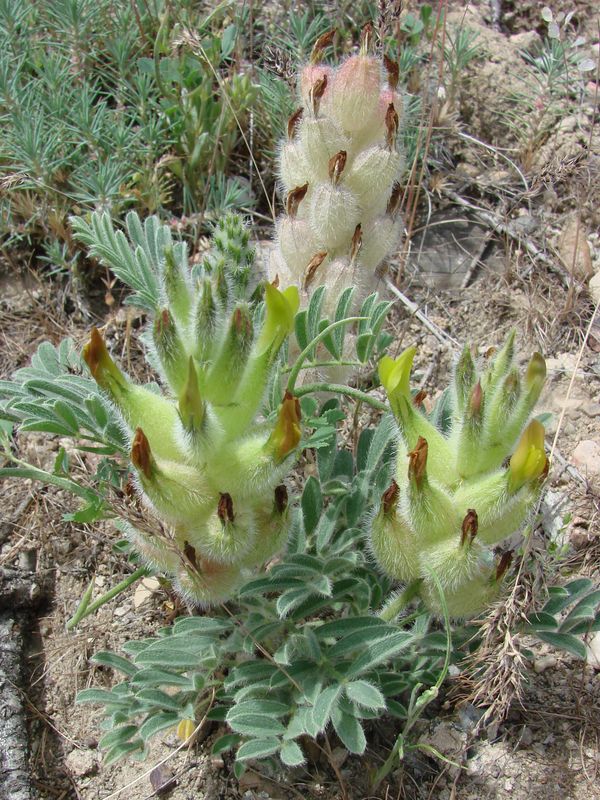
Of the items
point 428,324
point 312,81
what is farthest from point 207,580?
point 428,324

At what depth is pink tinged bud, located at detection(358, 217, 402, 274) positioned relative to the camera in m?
3.25

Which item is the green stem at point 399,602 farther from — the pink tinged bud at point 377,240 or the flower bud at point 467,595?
the pink tinged bud at point 377,240

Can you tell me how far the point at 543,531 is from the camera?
3.58 meters

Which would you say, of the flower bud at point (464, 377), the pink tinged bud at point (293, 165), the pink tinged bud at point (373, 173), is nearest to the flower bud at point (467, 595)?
the flower bud at point (464, 377)

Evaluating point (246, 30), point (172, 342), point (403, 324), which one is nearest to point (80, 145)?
point (246, 30)

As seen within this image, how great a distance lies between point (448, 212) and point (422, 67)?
3.58 ft

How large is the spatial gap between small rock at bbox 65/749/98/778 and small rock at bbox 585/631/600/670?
1.91 m

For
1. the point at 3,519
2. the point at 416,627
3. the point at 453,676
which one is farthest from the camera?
the point at 3,519

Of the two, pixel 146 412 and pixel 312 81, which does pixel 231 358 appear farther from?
pixel 312 81

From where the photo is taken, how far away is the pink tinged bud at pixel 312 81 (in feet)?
10.2

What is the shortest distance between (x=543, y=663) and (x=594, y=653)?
0.64 feet

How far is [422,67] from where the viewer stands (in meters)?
5.32

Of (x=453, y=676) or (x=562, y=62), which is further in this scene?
(x=562, y=62)

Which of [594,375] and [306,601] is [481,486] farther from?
[594,375]
